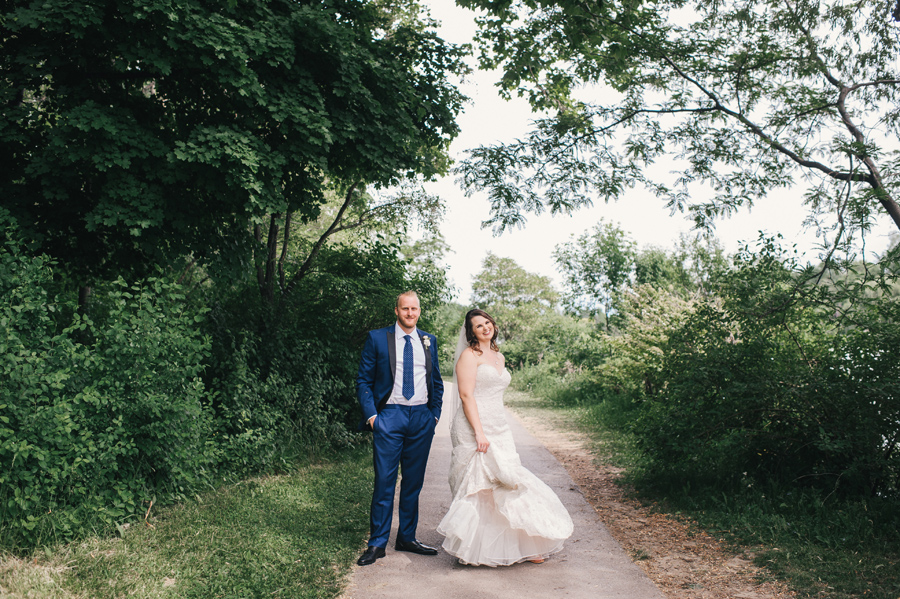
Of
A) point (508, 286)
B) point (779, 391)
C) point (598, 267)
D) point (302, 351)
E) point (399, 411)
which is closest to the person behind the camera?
point (399, 411)

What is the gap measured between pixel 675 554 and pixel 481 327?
2820 mm

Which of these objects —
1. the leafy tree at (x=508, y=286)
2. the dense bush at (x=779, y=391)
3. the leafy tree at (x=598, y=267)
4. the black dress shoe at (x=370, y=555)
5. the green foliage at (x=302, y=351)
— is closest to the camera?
the black dress shoe at (x=370, y=555)

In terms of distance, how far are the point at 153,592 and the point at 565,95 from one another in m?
10.9

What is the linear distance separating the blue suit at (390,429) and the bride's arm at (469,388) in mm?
253

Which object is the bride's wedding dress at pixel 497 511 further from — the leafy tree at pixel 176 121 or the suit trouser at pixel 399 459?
the leafy tree at pixel 176 121

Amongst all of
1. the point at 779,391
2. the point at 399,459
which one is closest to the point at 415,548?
the point at 399,459

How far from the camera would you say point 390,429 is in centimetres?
557

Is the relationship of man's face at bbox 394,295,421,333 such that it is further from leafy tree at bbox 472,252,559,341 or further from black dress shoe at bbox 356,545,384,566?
leafy tree at bbox 472,252,559,341

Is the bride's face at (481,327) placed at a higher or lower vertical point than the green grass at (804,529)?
higher

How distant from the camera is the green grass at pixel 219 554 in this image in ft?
15.2

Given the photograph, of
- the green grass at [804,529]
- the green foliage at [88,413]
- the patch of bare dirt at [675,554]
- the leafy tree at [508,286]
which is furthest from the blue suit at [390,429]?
the leafy tree at [508,286]

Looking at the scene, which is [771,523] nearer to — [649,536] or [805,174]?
[649,536]

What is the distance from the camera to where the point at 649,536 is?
6449mm

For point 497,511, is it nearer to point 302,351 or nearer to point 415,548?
point 415,548
